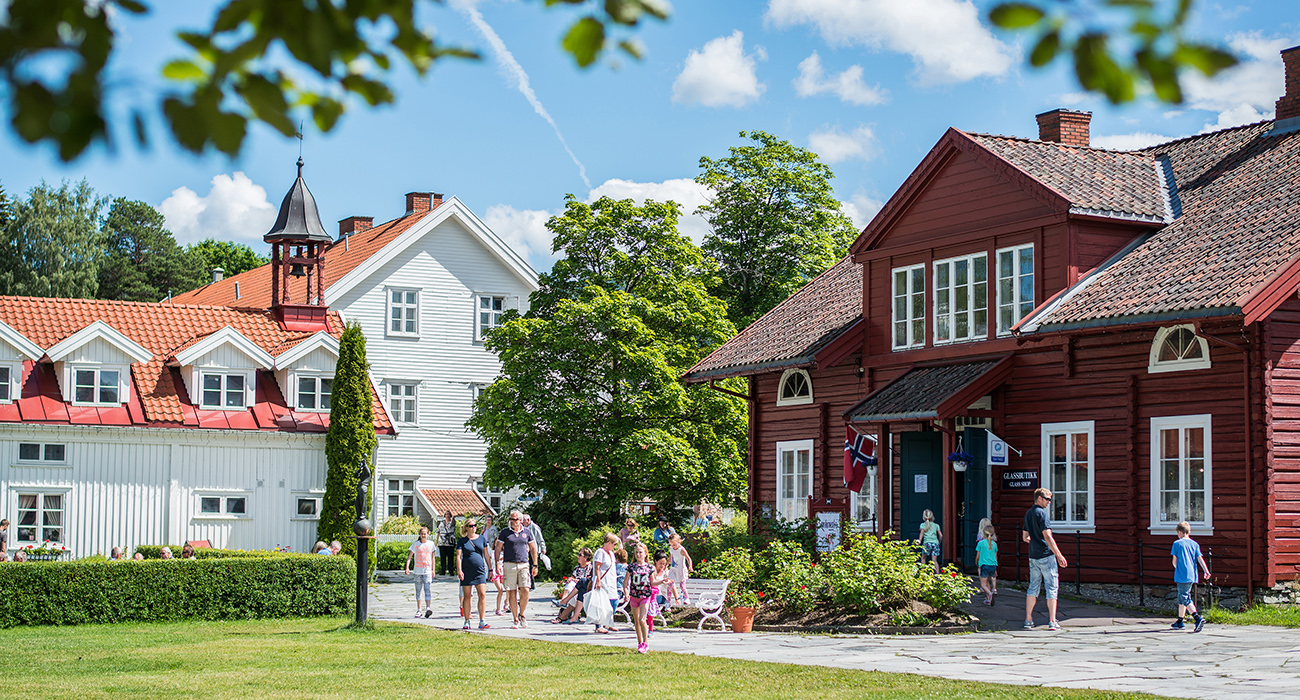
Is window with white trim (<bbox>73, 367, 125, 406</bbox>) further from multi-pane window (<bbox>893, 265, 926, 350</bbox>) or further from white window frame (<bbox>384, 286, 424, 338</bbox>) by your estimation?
multi-pane window (<bbox>893, 265, 926, 350</bbox>)

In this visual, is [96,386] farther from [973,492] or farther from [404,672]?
[404,672]

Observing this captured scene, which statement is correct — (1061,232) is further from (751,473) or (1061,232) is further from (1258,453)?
(751,473)

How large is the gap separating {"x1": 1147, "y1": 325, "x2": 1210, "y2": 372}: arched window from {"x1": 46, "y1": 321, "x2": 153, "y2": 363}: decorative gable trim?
23.0 metres

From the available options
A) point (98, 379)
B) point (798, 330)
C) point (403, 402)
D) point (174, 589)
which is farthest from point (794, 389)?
point (403, 402)

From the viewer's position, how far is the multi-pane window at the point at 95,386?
31578 millimetres

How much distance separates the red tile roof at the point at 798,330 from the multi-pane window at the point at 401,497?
618 inches

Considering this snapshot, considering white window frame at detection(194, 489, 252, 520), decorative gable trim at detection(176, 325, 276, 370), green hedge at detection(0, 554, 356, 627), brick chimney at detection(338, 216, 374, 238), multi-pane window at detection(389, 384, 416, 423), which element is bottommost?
green hedge at detection(0, 554, 356, 627)

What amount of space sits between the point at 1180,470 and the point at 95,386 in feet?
78.0

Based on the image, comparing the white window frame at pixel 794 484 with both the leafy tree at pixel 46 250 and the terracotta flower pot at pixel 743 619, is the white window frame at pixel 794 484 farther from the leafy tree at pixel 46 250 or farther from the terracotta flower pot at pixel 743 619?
the leafy tree at pixel 46 250

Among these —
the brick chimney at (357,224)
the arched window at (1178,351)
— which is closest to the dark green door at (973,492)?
the arched window at (1178,351)

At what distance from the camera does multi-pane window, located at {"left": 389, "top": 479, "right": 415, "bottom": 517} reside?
41.9m

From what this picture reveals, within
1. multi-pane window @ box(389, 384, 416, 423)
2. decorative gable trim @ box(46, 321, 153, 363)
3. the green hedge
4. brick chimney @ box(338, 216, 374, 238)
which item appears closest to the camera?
the green hedge

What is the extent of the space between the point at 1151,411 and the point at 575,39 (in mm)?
18110

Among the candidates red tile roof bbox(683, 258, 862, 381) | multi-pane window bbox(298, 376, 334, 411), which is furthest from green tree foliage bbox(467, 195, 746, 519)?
multi-pane window bbox(298, 376, 334, 411)
